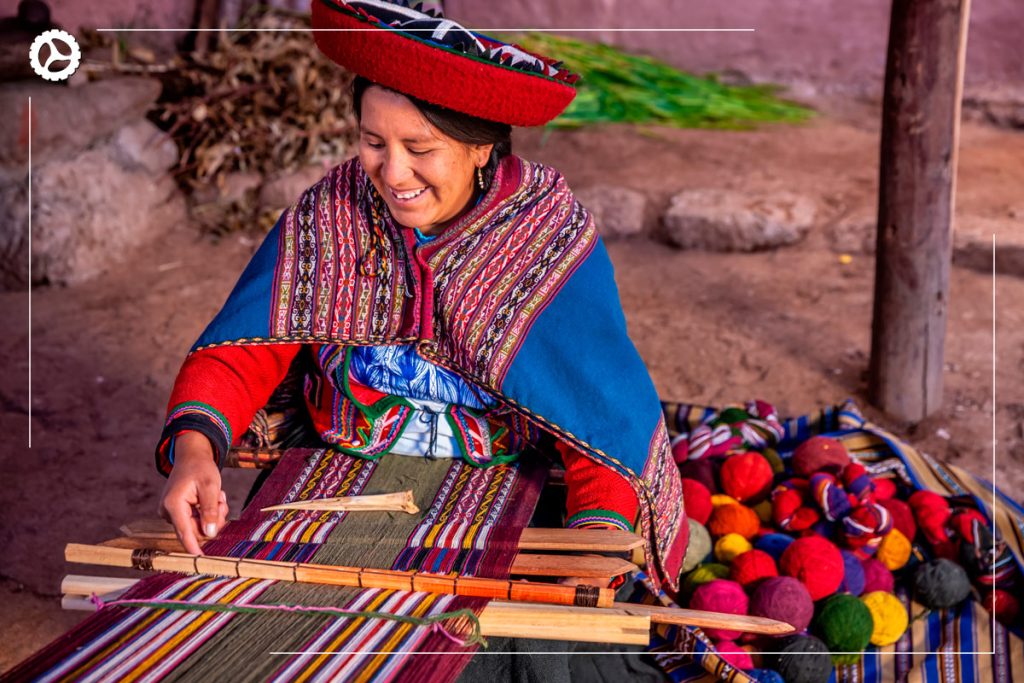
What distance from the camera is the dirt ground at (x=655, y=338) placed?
10.4ft

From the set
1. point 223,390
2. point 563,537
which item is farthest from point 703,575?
point 223,390

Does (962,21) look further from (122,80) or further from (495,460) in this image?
(122,80)

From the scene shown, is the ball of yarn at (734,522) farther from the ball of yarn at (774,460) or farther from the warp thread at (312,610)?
the warp thread at (312,610)

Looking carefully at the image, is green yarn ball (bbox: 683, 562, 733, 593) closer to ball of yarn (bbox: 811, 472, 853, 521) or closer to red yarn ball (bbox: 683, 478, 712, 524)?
red yarn ball (bbox: 683, 478, 712, 524)

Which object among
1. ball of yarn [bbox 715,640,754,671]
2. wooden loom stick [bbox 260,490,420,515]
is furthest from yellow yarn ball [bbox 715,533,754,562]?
wooden loom stick [bbox 260,490,420,515]

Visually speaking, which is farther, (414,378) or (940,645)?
(940,645)

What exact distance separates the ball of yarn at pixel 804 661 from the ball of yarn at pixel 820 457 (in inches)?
22.0

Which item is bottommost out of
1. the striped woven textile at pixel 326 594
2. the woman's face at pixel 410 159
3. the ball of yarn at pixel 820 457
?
the ball of yarn at pixel 820 457

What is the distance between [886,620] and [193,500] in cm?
159

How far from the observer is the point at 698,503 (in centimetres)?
263

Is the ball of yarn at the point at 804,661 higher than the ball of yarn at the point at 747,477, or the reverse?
the ball of yarn at the point at 747,477

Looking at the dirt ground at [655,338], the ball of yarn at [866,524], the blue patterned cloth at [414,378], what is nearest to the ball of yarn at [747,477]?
the ball of yarn at [866,524]

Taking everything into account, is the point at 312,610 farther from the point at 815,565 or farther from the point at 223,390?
the point at 815,565

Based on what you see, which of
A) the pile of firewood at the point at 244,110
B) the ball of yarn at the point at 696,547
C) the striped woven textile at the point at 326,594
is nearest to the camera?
the striped woven textile at the point at 326,594
